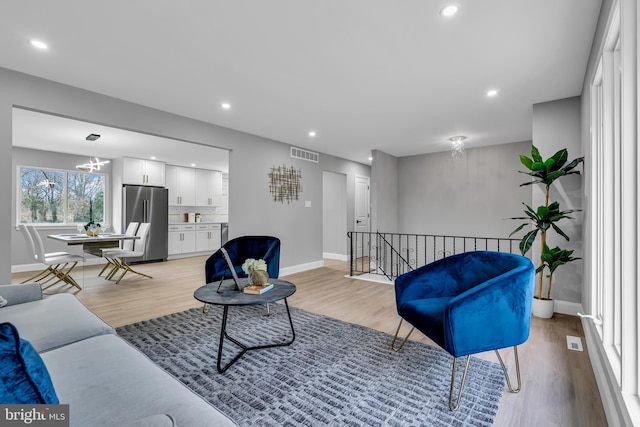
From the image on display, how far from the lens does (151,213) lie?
6934mm

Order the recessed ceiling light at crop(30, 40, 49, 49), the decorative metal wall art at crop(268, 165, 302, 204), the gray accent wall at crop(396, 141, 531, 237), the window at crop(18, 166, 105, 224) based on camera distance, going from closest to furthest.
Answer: the recessed ceiling light at crop(30, 40, 49, 49) → the decorative metal wall art at crop(268, 165, 302, 204) → the gray accent wall at crop(396, 141, 531, 237) → the window at crop(18, 166, 105, 224)

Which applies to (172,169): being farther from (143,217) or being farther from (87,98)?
(87,98)

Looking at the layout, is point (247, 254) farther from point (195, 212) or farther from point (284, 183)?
point (195, 212)

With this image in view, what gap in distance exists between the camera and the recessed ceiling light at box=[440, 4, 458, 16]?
75.8 inches

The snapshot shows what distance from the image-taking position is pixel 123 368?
1.25 metres

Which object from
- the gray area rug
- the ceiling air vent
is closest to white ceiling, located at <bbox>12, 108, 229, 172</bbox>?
the ceiling air vent

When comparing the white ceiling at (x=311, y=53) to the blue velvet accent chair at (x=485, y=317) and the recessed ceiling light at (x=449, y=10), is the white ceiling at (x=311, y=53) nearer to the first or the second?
the recessed ceiling light at (x=449, y=10)

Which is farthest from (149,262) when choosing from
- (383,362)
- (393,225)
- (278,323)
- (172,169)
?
(383,362)

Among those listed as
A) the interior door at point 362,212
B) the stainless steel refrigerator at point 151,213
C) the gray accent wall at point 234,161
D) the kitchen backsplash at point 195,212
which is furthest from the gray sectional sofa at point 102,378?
the interior door at point 362,212

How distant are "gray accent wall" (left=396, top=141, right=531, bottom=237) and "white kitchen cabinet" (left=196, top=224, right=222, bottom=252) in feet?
16.3

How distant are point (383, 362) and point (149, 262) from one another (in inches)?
252

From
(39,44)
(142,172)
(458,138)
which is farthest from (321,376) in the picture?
(142,172)

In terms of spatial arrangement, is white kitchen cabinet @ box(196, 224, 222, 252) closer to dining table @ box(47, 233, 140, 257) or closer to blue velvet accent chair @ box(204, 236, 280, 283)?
dining table @ box(47, 233, 140, 257)

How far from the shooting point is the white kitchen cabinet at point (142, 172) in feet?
21.8
